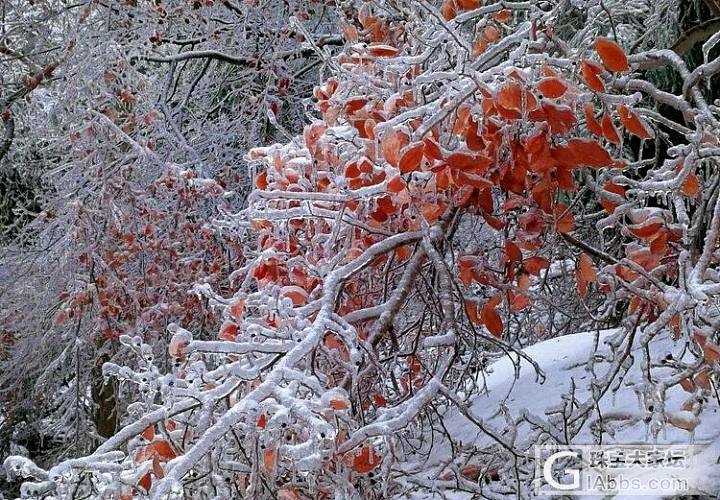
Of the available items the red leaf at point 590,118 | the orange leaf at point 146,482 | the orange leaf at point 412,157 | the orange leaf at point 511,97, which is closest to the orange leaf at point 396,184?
the orange leaf at point 412,157

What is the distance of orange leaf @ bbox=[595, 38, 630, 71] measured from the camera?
1827mm

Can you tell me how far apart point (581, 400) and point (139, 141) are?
3.39m

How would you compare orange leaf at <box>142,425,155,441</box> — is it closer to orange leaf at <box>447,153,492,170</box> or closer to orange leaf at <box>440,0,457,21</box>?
orange leaf at <box>447,153,492,170</box>

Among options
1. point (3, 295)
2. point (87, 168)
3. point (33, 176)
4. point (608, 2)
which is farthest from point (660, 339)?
point (33, 176)

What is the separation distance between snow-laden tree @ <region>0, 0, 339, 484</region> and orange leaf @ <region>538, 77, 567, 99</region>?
3.08m

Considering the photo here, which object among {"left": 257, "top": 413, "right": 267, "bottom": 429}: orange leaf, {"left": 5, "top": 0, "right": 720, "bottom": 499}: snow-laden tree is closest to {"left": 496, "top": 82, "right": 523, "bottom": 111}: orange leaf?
{"left": 5, "top": 0, "right": 720, "bottom": 499}: snow-laden tree

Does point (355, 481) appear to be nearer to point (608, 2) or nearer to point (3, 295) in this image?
point (608, 2)

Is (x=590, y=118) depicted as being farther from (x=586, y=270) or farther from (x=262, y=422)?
(x=262, y=422)

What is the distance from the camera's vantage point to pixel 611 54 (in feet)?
6.02

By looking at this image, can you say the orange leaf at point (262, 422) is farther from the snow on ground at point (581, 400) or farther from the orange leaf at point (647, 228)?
the orange leaf at point (647, 228)

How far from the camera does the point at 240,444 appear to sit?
1634 mm

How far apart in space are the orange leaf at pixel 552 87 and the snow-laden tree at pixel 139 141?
308 centimetres

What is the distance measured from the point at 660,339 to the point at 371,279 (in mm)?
1942

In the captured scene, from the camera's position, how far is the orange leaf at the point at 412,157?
1.75 metres
